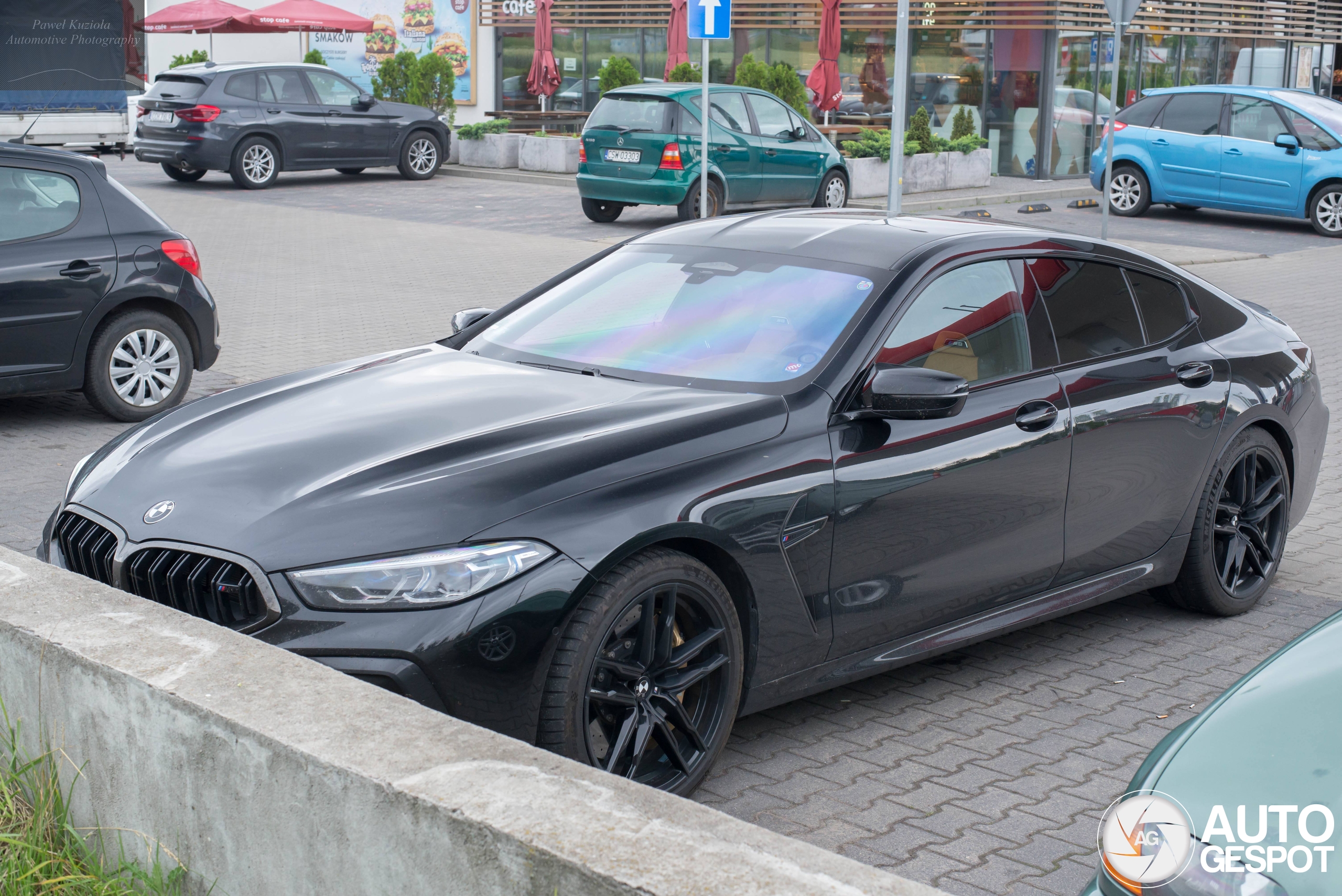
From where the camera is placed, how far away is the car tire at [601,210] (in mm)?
19469

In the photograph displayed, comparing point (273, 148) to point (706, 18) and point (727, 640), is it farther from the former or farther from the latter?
point (727, 640)

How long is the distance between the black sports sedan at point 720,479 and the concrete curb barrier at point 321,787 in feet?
1.53

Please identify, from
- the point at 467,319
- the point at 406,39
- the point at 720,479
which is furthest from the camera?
the point at 406,39

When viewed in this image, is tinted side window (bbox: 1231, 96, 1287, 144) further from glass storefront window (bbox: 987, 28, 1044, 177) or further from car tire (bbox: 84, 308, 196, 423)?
car tire (bbox: 84, 308, 196, 423)

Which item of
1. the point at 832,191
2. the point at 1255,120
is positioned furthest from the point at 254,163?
the point at 1255,120

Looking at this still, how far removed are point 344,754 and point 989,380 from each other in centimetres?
271

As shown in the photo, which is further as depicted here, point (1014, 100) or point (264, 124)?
point (1014, 100)

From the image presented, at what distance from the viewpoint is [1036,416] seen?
4633 millimetres

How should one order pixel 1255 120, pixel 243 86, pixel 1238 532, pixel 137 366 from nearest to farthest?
pixel 1238 532 < pixel 137 366 < pixel 1255 120 < pixel 243 86

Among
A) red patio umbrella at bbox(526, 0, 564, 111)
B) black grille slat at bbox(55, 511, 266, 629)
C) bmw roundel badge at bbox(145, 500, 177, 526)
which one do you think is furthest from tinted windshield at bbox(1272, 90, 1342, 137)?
black grille slat at bbox(55, 511, 266, 629)

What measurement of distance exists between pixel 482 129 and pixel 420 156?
238cm

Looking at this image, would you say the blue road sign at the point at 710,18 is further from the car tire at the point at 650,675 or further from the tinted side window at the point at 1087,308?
the car tire at the point at 650,675

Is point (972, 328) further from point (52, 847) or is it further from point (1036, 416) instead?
point (52, 847)

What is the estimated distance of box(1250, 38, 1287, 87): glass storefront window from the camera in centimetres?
3080
